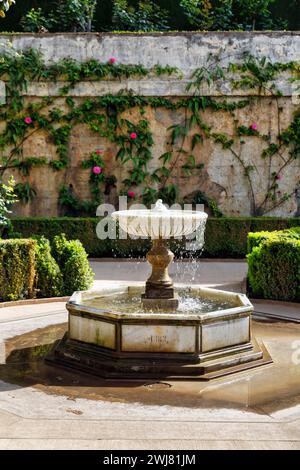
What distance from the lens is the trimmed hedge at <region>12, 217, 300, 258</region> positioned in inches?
519

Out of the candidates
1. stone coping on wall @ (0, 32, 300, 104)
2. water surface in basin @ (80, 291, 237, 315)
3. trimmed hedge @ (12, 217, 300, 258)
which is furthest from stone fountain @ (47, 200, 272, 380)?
stone coping on wall @ (0, 32, 300, 104)

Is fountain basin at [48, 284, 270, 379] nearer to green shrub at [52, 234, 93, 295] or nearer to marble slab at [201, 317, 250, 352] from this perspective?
marble slab at [201, 317, 250, 352]

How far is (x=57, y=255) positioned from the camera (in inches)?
360

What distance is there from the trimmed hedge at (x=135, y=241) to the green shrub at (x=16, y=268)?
14.6ft

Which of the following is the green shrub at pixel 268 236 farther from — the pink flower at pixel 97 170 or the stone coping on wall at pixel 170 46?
the stone coping on wall at pixel 170 46

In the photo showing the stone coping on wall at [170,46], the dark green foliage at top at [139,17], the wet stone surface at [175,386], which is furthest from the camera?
the dark green foliage at top at [139,17]

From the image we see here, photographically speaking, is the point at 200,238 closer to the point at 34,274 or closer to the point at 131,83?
the point at 131,83

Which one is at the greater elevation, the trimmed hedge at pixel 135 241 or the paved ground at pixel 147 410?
the trimmed hedge at pixel 135 241

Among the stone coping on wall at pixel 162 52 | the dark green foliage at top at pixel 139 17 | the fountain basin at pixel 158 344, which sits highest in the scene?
the dark green foliage at top at pixel 139 17

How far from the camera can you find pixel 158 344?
5.84m

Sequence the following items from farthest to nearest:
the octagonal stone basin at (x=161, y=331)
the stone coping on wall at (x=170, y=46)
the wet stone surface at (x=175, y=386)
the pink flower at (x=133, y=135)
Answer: the pink flower at (x=133, y=135) → the stone coping on wall at (x=170, y=46) → the octagonal stone basin at (x=161, y=331) → the wet stone surface at (x=175, y=386)

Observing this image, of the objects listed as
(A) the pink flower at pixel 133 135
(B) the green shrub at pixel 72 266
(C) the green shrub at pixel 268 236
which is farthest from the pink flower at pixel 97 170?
(B) the green shrub at pixel 72 266

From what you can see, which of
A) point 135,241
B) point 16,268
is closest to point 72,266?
point 16,268

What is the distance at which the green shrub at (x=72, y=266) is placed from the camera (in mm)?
8898
